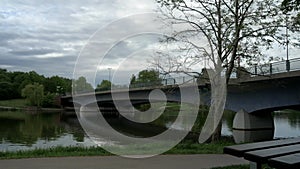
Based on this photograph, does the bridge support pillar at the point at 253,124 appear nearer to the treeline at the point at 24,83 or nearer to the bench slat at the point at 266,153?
the bench slat at the point at 266,153

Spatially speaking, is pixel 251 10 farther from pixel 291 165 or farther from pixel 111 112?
pixel 111 112

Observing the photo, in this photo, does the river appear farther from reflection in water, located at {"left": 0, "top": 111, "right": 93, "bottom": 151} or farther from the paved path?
the paved path

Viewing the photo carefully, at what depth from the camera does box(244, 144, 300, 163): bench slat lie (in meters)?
5.29

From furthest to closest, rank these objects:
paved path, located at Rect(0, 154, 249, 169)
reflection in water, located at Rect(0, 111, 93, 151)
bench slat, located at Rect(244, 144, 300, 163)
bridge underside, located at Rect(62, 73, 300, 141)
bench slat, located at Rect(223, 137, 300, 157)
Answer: reflection in water, located at Rect(0, 111, 93, 151) → bridge underside, located at Rect(62, 73, 300, 141) → paved path, located at Rect(0, 154, 249, 169) → bench slat, located at Rect(223, 137, 300, 157) → bench slat, located at Rect(244, 144, 300, 163)

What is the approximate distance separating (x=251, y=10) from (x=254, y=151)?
1151cm

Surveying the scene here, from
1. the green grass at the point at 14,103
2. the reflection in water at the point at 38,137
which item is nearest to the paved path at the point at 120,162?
the reflection in water at the point at 38,137

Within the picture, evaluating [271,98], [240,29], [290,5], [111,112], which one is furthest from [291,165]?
[111,112]

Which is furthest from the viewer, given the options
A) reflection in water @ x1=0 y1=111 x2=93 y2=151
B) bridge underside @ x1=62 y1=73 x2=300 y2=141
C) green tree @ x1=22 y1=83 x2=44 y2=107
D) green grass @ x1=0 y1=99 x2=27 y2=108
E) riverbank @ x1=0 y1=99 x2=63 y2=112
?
green grass @ x1=0 y1=99 x2=27 y2=108

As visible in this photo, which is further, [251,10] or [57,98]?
[57,98]

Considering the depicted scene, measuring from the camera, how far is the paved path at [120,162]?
8.50 meters

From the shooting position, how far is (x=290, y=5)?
33.0ft

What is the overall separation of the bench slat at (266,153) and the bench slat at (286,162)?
0.61 ft

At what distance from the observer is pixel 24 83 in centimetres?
11000

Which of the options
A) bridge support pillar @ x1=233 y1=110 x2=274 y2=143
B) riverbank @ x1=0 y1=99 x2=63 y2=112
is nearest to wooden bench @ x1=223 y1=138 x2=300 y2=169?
bridge support pillar @ x1=233 y1=110 x2=274 y2=143
